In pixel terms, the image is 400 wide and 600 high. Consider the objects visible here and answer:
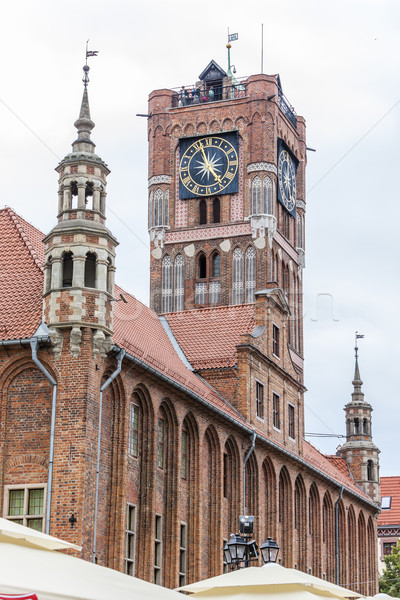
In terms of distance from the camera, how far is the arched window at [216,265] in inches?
2633

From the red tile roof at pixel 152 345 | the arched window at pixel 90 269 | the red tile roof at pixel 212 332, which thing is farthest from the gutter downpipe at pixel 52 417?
the red tile roof at pixel 212 332

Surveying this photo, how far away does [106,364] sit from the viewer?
28.8 meters

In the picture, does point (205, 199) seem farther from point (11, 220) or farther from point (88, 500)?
point (88, 500)

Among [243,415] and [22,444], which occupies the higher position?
[243,415]

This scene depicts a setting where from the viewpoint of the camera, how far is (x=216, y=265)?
67250 millimetres

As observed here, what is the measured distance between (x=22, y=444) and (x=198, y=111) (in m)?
45.0

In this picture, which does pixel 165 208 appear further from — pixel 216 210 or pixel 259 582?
pixel 259 582

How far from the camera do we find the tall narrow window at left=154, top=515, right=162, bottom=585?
105 ft

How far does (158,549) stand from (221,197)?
38.0 m

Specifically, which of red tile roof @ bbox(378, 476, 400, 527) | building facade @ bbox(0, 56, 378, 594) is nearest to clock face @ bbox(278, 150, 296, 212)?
building facade @ bbox(0, 56, 378, 594)

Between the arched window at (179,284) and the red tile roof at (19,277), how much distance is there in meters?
32.2

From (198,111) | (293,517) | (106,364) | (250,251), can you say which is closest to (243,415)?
(293,517)

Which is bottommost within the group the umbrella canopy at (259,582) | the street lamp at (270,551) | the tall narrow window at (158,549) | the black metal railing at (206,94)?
the umbrella canopy at (259,582)

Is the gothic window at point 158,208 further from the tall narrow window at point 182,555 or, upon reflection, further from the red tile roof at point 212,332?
the tall narrow window at point 182,555
